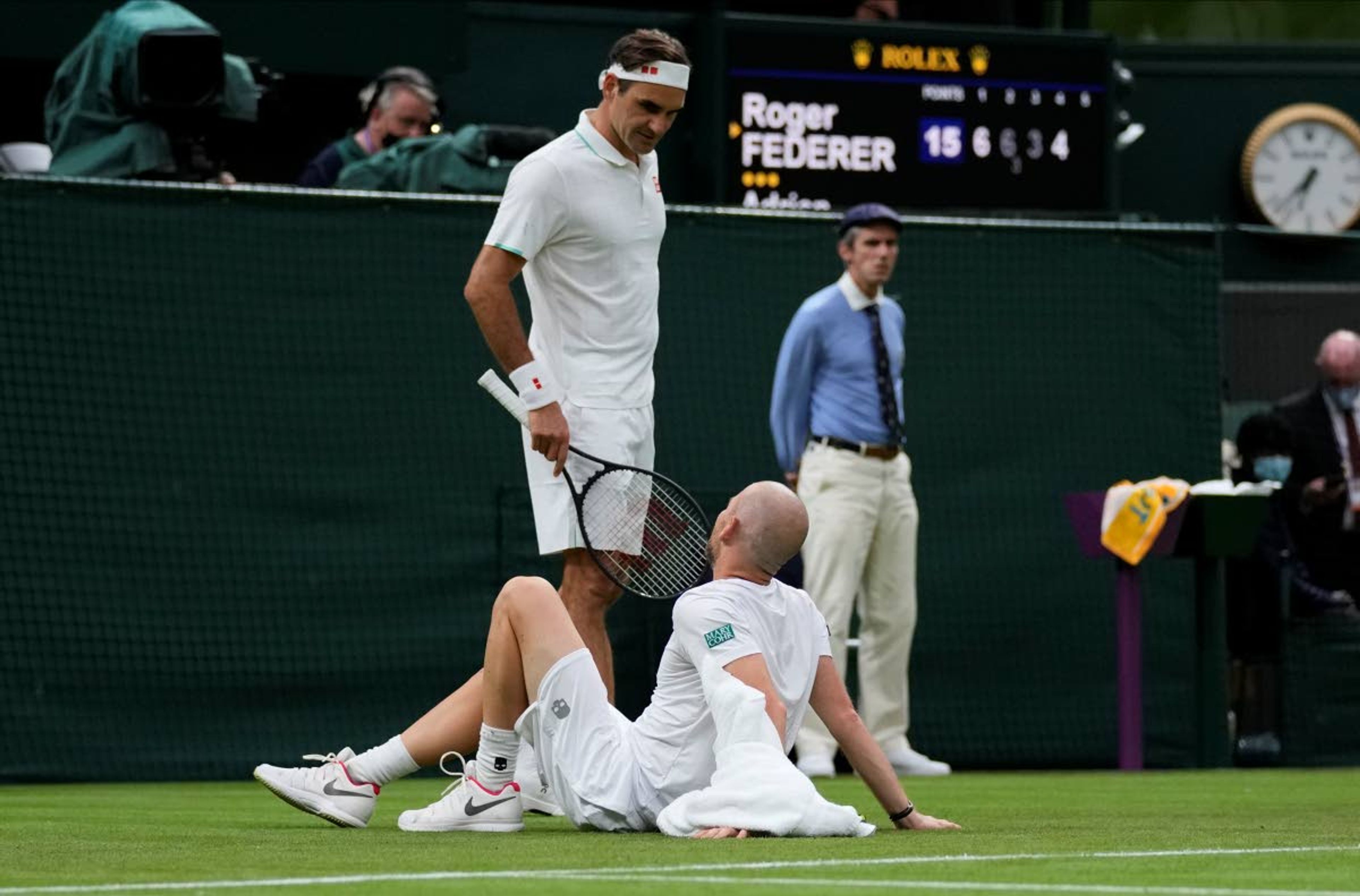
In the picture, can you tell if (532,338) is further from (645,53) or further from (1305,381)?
(1305,381)

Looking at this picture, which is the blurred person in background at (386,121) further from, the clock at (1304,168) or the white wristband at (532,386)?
the clock at (1304,168)

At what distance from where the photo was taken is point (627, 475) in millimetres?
7184

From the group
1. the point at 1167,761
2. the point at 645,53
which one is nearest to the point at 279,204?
the point at 645,53

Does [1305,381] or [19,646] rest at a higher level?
[1305,381]

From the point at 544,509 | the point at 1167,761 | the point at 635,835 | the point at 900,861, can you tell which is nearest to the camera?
the point at 900,861

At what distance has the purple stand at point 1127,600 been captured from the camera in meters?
11.2

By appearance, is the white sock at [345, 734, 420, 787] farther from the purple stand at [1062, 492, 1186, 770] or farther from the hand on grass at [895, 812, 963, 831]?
the purple stand at [1062, 492, 1186, 770]

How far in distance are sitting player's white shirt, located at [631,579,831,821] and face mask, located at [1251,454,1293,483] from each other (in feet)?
20.6

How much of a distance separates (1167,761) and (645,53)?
225 inches

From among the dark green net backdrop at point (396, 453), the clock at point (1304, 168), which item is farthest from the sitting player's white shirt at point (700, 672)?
the clock at point (1304, 168)

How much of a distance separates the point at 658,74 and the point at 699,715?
2007 millimetres

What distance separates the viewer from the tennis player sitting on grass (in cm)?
586

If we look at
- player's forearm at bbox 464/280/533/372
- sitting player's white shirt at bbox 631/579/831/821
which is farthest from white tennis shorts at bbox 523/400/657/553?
sitting player's white shirt at bbox 631/579/831/821

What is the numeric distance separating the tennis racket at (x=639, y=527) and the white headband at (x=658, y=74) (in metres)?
0.93
